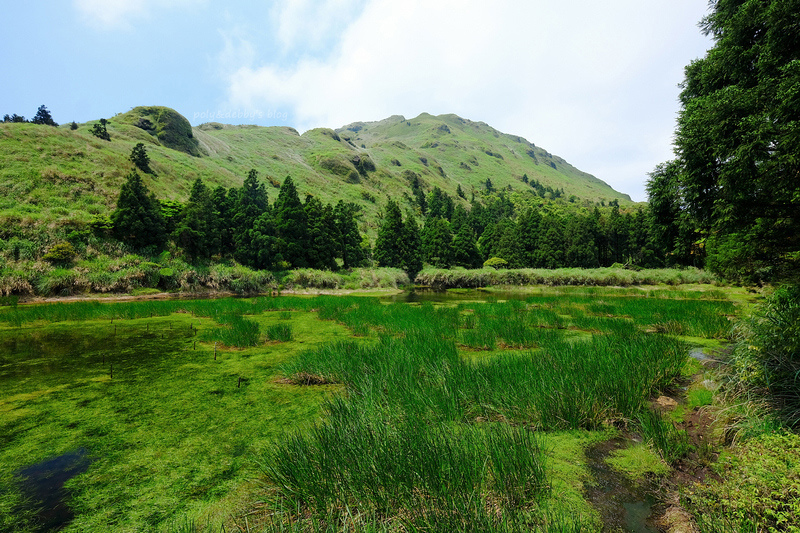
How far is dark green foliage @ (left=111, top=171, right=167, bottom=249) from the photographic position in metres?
24.1

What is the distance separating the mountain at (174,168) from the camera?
24.5 meters

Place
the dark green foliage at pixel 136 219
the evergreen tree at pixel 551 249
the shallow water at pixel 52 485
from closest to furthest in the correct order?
the shallow water at pixel 52 485 → the dark green foliage at pixel 136 219 → the evergreen tree at pixel 551 249

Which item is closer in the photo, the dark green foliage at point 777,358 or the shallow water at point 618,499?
the shallow water at point 618,499

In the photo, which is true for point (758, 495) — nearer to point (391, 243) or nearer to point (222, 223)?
point (222, 223)

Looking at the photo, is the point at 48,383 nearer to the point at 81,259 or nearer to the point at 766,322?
the point at 766,322

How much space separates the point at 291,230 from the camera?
31.3m

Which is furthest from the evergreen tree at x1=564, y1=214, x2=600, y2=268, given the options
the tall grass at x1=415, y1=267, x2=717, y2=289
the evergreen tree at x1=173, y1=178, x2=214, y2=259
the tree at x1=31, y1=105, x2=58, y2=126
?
the tree at x1=31, y1=105, x2=58, y2=126

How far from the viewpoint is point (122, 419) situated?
3.96 meters

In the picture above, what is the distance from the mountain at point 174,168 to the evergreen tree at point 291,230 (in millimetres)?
13891

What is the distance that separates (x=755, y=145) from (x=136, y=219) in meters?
33.0

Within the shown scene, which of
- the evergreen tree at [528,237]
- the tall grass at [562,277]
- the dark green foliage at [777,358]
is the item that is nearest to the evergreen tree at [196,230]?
the tall grass at [562,277]

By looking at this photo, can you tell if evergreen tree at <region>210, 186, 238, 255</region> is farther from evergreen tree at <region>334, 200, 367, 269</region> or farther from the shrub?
the shrub

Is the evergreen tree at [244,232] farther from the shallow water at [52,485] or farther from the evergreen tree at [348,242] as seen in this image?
the shallow water at [52,485]

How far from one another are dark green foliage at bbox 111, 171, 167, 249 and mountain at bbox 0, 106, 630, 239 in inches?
95.2
